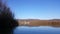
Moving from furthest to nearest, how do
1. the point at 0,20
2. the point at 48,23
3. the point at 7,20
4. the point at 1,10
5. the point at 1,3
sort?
the point at 48,23
the point at 1,3
the point at 1,10
the point at 7,20
the point at 0,20

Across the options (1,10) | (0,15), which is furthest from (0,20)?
(1,10)

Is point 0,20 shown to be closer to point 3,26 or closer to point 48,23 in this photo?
point 3,26

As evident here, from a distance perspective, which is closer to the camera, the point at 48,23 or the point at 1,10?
the point at 1,10

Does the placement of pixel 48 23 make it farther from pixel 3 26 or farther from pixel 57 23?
pixel 3 26

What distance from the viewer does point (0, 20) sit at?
12992 mm

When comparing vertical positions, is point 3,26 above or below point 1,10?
below

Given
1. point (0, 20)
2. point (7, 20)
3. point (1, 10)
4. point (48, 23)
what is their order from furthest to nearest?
1. point (48, 23)
2. point (1, 10)
3. point (7, 20)
4. point (0, 20)

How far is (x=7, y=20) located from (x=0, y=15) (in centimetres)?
73

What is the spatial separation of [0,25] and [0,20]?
1.21 feet

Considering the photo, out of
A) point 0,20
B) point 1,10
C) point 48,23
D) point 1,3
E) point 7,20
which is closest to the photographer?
point 0,20

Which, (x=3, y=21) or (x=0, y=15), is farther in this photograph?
(x=0, y=15)

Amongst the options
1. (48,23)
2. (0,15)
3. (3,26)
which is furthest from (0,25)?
(48,23)

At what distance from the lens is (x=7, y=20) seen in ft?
45.4

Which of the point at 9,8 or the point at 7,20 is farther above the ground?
the point at 9,8
